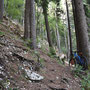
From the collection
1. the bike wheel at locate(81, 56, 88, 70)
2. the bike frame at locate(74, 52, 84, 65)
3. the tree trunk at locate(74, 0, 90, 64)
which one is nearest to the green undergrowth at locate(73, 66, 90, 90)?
the bike wheel at locate(81, 56, 88, 70)

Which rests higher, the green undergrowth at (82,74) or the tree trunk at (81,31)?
the tree trunk at (81,31)

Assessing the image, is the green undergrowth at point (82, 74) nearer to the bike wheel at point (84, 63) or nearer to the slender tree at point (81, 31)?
the bike wheel at point (84, 63)

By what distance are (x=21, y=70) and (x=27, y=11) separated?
6.99 meters

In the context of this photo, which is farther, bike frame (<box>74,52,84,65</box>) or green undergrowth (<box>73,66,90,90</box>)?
bike frame (<box>74,52,84,65</box>)

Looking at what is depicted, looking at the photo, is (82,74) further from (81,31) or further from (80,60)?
(81,31)

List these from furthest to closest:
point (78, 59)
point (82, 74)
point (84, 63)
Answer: point (78, 59) < point (84, 63) < point (82, 74)

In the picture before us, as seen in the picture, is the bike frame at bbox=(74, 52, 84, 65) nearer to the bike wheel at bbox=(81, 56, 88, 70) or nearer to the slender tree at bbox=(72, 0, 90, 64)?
the bike wheel at bbox=(81, 56, 88, 70)

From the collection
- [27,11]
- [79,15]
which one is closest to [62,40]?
[27,11]

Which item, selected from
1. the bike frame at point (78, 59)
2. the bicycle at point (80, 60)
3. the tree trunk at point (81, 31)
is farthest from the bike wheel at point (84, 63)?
the tree trunk at point (81, 31)

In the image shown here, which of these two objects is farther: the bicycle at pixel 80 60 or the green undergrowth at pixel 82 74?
the bicycle at pixel 80 60

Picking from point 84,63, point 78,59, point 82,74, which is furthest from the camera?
point 78,59

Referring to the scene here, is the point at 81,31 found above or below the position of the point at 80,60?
above

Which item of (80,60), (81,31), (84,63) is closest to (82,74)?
(84,63)

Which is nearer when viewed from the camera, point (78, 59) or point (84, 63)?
point (84, 63)
